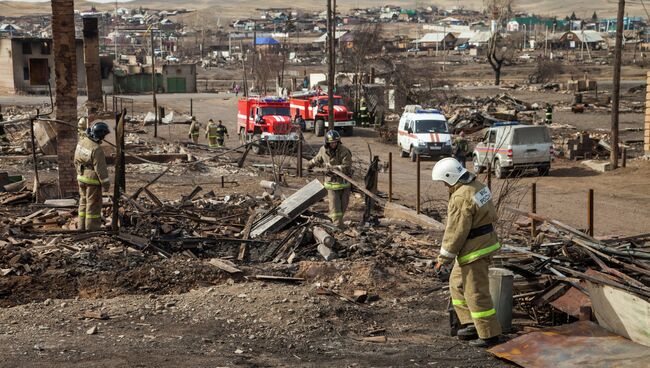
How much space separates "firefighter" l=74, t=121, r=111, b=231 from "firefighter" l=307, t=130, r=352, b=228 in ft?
11.7

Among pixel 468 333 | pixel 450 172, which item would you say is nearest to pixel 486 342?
pixel 468 333

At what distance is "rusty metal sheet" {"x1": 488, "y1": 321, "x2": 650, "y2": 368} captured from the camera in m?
8.14

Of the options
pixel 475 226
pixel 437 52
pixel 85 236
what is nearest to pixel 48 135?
pixel 85 236

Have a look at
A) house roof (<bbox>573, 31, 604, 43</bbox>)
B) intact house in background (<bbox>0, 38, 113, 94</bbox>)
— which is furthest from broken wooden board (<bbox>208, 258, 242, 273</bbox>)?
house roof (<bbox>573, 31, 604, 43</bbox>)

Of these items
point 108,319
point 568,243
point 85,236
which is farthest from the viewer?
point 85,236

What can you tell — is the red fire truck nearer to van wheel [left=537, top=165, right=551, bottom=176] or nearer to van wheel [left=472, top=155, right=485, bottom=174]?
van wheel [left=472, top=155, right=485, bottom=174]

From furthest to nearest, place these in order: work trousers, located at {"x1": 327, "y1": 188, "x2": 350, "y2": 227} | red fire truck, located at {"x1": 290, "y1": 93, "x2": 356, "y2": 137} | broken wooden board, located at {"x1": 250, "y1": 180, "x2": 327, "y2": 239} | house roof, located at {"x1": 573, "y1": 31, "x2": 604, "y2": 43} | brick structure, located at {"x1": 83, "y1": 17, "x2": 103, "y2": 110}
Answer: house roof, located at {"x1": 573, "y1": 31, "x2": 604, "y2": 43}
red fire truck, located at {"x1": 290, "y1": 93, "x2": 356, "y2": 137}
brick structure, located at {"x1": 83, "y1": 17, "x2": 103, "y2": 110}
work trousers, located at {"x1": 327, "y1": 188, "x2": 350, "y2": 227}
broken wooden board, located at {"x1": 250, "y1": 180, "x2": 327, "y2": 239}

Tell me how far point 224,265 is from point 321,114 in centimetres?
3132

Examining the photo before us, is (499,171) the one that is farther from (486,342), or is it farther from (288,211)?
(486,342)

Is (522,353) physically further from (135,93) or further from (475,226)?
(135,93)

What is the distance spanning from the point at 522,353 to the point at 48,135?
20.3 meters

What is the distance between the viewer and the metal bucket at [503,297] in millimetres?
9328

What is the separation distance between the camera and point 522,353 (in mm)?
8516

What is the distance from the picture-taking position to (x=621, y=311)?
8570 mm
